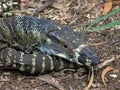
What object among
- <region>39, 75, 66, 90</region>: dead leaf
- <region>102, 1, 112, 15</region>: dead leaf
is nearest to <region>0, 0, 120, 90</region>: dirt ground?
<region>39, 75, 66, 90</region>: dead leaf

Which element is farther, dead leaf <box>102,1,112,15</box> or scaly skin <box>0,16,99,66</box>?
dead leaf <box>102,1,112,15</box>

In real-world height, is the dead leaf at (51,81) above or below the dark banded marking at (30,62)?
below

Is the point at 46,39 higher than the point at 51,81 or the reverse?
higher

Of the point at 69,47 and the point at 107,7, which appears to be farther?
the point at 107,7

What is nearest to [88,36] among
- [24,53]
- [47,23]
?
[47,23]

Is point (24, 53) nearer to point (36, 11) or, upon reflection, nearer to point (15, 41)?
point (15, 41)

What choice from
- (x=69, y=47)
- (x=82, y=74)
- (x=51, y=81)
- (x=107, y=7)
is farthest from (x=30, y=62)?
(x=107, y=7)

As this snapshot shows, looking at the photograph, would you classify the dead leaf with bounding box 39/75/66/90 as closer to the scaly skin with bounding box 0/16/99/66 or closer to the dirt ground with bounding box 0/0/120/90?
the dirt ground with bounding box 0/0/120/90

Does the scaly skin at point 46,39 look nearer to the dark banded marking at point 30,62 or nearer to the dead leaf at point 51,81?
the dark banded marking at point 30,62

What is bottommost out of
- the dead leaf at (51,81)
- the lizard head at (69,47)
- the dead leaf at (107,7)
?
the dead leaf at (51,81)

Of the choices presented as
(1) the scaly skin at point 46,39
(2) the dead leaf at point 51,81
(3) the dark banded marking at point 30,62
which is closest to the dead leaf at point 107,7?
(1) the scaly skin at point 46,39

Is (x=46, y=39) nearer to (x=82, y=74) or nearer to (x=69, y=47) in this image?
(x=69, y=47)
